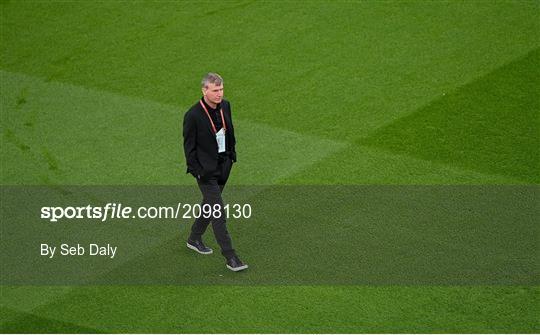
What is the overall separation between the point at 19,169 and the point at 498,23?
22.1 ft

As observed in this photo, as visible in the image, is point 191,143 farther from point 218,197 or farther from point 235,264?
point 235,264

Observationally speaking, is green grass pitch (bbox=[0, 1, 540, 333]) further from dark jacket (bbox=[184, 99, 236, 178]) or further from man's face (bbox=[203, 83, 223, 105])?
man's face (bbox=[203, 83, 223, 105])

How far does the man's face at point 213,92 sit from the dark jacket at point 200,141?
0.41ft

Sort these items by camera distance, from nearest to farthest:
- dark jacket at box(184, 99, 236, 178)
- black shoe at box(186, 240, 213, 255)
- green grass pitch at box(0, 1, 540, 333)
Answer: green grass pitch at box(0, 1, 540, 333) → dark jacket at box(184, 99, 236, 178) → black shoe at box(186, 240, 213, 255)

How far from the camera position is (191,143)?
26.6 ft

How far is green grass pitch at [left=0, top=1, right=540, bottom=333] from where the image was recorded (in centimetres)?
782

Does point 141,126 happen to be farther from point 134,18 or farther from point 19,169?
point 134,18

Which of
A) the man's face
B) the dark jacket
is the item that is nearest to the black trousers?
the dark jacket

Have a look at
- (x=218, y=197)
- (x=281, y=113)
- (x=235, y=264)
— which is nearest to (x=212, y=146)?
(x=218, y=197)

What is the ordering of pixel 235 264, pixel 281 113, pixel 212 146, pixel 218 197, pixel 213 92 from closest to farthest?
1. pixel 213 92
2. pixel 212 146
3. pixel 218 197
4. pixel 235 264
5. pixel 281 113

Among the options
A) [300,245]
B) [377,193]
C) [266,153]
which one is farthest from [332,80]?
[300,245]
